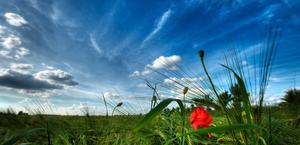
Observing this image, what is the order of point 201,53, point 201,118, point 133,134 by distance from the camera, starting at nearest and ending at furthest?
point 201,53 < point 201,118 < point 133,134

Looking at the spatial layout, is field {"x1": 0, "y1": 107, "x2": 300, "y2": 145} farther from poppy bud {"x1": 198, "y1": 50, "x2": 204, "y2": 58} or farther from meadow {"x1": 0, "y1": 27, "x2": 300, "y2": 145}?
poppy bud {"x1": 198, "y1": 50, "x2": 204, "y2": 58}

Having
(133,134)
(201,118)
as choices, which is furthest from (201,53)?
(133,134)

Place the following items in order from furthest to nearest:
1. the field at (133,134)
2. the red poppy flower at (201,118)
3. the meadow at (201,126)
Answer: the field at (133,134) → the red poppy flower at (201,118) → the meadow at (201,126)

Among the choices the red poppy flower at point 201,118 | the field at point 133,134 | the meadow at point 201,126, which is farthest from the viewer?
the field at point 133,134

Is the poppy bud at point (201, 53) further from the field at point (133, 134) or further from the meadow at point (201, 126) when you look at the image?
the field at point (133, 134)

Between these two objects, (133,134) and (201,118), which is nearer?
(201,118)

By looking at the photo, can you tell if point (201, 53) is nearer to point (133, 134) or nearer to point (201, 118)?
point (201, 118)

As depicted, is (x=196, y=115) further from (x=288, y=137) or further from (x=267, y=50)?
(x=288, y=137)

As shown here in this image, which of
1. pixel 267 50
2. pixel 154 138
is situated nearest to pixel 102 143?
pixel 154 138

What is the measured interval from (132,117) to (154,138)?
0.67m

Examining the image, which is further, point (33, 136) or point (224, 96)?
point (33, 136)

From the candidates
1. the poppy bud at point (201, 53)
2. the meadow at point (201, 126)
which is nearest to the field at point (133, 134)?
the meadow at point (201, 126)

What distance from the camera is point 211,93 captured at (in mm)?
1313

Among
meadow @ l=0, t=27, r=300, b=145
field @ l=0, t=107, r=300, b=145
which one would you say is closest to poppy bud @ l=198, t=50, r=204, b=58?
meadow @ l=0, t=27, r=300, b=145
